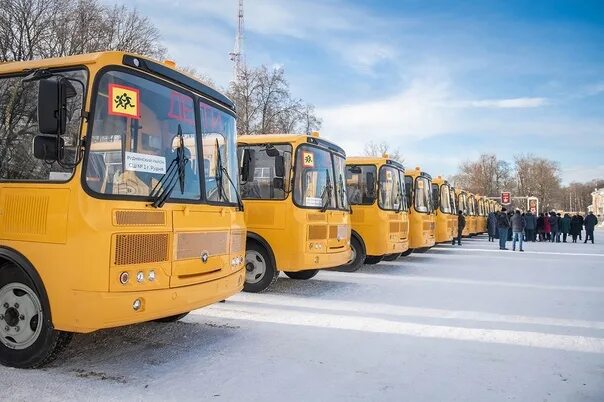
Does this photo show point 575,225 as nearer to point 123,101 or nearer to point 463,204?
point 463,204

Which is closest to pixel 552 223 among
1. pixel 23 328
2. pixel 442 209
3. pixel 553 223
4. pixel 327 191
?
Answer: pixel 553 223

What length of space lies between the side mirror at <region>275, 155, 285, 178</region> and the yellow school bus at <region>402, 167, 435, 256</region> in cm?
676

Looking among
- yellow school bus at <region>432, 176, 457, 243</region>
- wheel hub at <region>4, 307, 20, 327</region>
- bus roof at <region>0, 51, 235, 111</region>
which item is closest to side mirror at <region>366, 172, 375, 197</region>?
yellow school bus at <region>432, 176, 457, 243</region>

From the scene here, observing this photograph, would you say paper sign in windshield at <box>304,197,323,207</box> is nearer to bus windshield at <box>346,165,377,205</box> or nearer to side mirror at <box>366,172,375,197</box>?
bus windshield at <box>346,165,377,205</box>

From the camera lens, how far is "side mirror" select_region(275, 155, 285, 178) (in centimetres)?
868

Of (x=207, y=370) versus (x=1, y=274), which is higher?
(x=1, y=274)

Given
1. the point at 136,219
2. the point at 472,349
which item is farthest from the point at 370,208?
the point at 136,219

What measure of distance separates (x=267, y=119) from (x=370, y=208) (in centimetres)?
3238

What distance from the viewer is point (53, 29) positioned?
28312 millimetres

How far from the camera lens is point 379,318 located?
23.9ft

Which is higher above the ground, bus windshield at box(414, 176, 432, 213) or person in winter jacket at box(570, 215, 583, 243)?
bus windshield at box(414, 176, 432, 213)

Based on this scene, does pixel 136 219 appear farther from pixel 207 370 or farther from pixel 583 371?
pixel 583 371

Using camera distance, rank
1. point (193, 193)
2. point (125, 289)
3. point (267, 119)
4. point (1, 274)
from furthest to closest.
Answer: point (267, 119) → point (193, 193) → point (1, 274) → point (125, 289)

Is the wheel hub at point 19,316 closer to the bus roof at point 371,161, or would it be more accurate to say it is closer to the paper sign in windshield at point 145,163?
the paper sign in windshield at point 145,163
